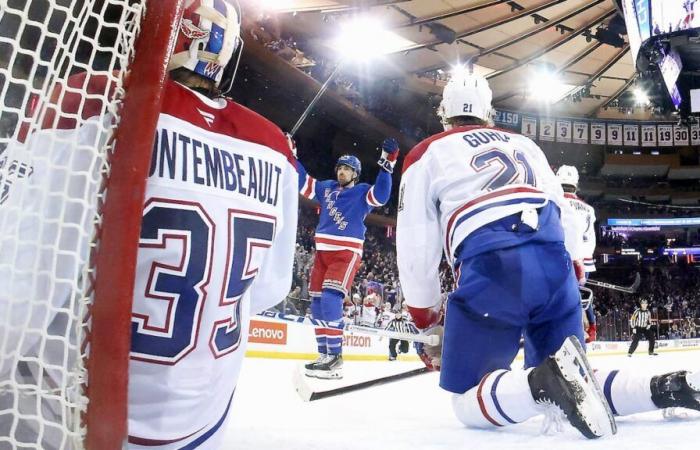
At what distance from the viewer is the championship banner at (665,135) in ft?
70.4

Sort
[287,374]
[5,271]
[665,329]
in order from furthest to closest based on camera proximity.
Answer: [665,329] < [287,374] < [5,271]

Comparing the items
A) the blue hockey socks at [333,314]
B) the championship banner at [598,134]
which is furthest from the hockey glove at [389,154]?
the championship banner at [598,134]

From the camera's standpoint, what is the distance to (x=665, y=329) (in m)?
13.0

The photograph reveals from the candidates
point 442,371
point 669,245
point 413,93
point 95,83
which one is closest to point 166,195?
point 95,83

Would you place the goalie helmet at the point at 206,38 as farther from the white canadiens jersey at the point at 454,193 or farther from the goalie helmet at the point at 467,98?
the goalie helmet at the point at 467,98

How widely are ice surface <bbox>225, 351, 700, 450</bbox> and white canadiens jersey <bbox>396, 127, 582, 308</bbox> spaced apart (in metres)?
0.47

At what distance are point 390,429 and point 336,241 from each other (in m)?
2.45

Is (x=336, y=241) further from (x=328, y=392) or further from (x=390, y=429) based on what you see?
(x=390, y=429)

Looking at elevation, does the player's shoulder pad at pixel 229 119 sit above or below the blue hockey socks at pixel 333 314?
above

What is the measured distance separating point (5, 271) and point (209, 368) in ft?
1.41

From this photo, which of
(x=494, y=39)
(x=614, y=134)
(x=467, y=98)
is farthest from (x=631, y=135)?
(x=467, y=98)

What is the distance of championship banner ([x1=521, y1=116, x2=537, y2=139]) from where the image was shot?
65.7ft

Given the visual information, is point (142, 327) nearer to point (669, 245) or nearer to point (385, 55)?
point (385, 55)

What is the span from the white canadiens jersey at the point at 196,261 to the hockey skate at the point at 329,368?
112 inches
